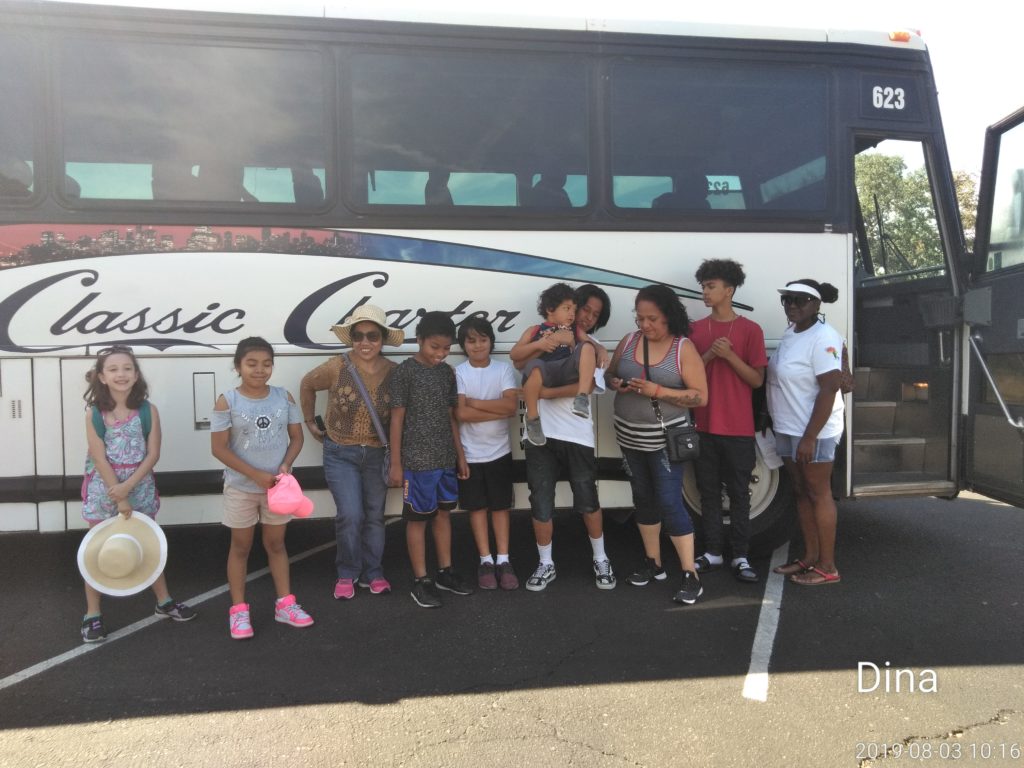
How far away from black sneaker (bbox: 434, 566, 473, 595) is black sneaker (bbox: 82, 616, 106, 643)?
5.78 ft

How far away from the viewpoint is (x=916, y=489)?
4590mm

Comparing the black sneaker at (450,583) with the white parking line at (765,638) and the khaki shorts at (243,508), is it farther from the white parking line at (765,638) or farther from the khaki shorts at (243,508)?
the white parking line at (765,638)

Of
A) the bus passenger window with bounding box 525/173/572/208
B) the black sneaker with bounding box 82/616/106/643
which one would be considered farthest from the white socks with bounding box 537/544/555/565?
the black sneaker with bounding box 82/616/106/643

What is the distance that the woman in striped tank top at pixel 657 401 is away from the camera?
391 cm

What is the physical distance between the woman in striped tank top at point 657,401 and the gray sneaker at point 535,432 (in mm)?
479

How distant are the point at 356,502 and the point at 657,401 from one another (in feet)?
5.90

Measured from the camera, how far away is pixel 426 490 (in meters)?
3.95

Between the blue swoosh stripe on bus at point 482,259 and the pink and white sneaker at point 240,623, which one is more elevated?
the blue swoosh stripe on bus at point 482,259

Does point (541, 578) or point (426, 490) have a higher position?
point (426, 490)

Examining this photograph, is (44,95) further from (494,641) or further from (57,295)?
(494,641)

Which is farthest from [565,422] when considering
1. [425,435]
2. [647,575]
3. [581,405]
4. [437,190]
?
[437,190]
